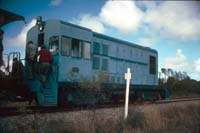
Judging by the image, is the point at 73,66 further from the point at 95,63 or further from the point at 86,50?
the point at 95,63

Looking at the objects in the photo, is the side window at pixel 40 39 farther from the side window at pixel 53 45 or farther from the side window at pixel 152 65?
the side window at pixel 152 65

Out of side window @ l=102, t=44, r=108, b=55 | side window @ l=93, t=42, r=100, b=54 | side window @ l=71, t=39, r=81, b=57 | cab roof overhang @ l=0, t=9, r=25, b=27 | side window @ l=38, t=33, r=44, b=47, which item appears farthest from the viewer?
side window @ l=102, t=44, r=108, b=55

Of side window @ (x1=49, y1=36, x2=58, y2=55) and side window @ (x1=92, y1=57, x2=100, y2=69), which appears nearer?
side window @ (x1=49, y1=36, x2=58, y2=55)

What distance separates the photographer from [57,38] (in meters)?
10.8

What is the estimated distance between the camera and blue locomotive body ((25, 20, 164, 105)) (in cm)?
1015

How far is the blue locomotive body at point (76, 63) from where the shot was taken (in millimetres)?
10148

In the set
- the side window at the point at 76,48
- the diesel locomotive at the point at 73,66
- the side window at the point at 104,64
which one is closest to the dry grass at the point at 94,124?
the diesel locomotive at the point at 73,66

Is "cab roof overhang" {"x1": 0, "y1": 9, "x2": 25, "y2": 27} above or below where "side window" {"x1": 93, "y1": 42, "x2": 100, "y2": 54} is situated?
above

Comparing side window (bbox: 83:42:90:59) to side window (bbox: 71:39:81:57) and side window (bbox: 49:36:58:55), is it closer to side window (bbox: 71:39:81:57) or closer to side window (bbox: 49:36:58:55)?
side window (bbox: 71:39:81:57)

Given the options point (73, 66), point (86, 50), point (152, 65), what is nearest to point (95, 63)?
point (86, 50)

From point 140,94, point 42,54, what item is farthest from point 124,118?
point 140,94

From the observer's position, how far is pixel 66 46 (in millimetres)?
10984

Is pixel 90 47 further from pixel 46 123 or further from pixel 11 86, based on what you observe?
pixel 46 123

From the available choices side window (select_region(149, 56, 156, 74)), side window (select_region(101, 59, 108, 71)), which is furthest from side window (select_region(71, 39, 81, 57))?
side window (select_region(149, 56, 156, 74))
